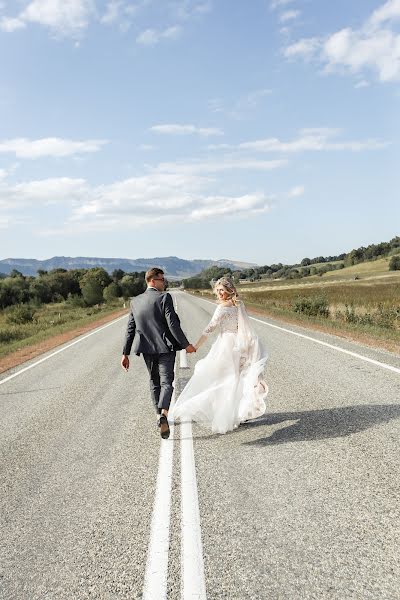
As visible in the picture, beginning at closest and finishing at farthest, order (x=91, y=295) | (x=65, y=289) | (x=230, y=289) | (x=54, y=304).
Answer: (x=230, y=289), (x=91, y=295), (x=54, y=304), (x=65, y=289)

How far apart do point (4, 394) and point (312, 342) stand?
8100 millimetres

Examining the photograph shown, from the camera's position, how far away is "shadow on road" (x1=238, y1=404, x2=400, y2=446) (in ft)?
17.7

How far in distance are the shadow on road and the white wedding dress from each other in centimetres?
38

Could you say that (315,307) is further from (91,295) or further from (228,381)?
(91,295)

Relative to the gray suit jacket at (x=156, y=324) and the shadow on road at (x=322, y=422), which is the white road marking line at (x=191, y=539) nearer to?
the shadow on road at (x=322, y=422)

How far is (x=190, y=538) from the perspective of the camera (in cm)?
332

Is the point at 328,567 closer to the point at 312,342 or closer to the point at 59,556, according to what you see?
the point at 59,556

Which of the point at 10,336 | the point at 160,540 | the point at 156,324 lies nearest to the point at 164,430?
the point at 156,324

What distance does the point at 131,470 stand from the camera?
15.4ft

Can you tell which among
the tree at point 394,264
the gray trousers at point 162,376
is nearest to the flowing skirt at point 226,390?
the gray trousers at point 162,376

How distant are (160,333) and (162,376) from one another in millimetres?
528

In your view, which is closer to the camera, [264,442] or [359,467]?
[359,467]

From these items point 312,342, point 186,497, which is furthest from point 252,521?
point 312,342

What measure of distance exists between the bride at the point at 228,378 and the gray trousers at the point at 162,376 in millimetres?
193
